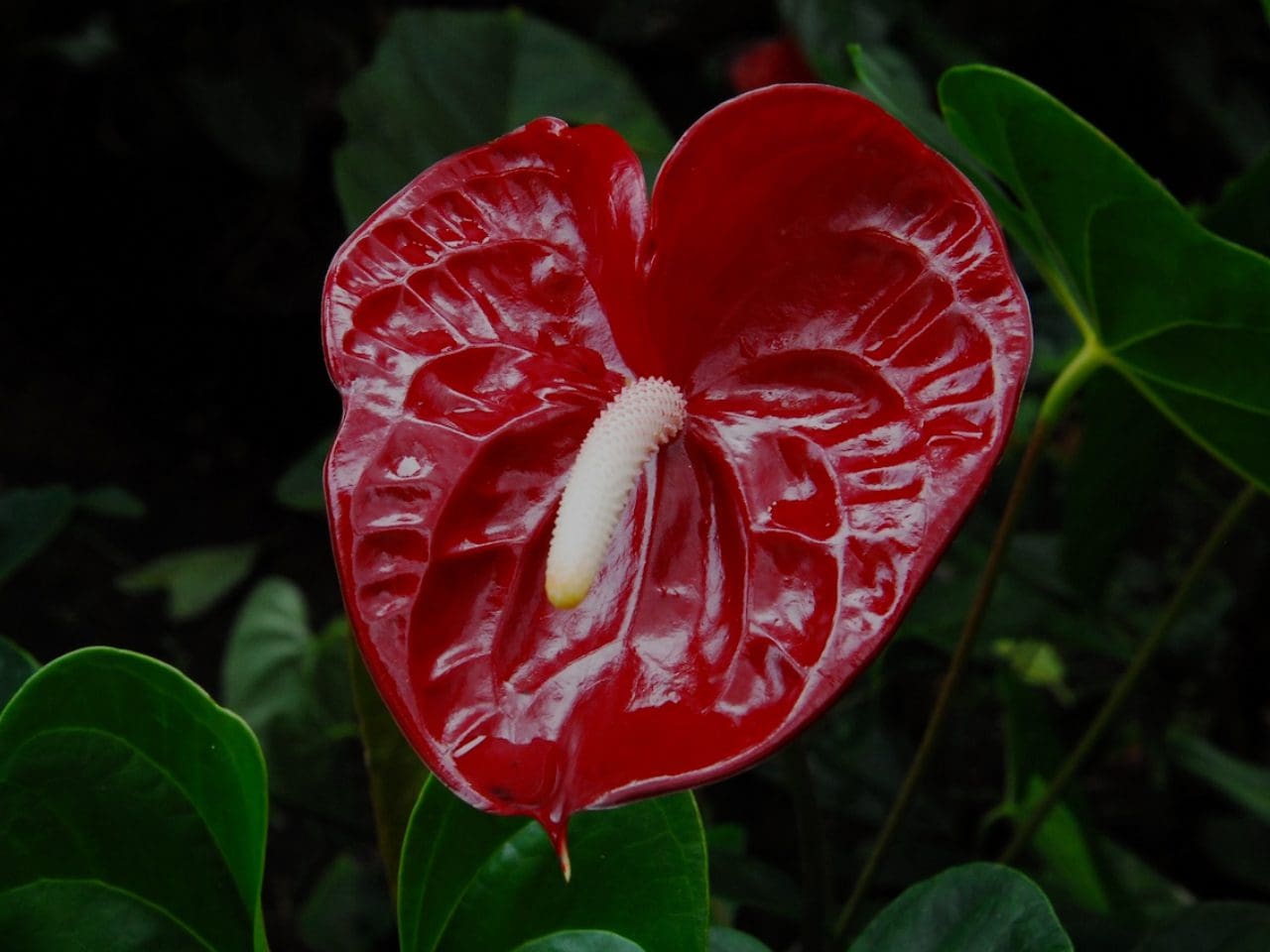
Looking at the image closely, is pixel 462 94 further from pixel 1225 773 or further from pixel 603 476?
pixel 1225 773

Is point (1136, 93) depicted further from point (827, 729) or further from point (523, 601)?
point (523, 601)

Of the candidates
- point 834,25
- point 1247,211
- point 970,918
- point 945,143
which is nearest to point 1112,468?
point 1247,211

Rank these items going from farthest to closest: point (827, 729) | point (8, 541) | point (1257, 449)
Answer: point (827, 729) → point (8, 541) → point (1257, 449)

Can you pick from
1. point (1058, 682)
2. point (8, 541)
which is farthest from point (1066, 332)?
point (8, 541)

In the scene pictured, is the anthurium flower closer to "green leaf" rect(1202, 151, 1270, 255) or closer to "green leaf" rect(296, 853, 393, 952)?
"green leaf" rect(1202, 151, 1270, 255)

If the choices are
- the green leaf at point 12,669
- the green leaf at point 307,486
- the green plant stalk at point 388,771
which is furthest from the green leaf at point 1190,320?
the green leaf at point 307,486

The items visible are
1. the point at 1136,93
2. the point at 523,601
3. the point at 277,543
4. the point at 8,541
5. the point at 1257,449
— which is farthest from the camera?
the point at 277,543

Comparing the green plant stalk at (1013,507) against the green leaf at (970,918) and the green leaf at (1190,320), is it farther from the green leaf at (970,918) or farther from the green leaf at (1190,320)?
the green leaf at (970,918)
